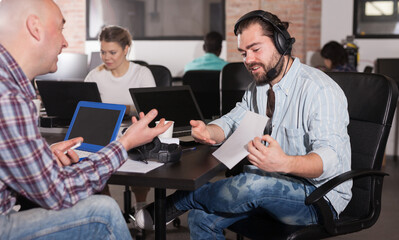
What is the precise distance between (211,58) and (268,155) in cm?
375

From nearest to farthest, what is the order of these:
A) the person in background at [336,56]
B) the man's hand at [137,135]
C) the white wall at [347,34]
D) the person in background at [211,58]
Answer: the man's hand at [137,135], the person in background at [336,56], the person in background at [211,58], the white wall at [347,34]

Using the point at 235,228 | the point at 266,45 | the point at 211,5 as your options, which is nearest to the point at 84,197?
the point at 235,228

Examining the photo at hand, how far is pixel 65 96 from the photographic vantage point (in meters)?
2.64

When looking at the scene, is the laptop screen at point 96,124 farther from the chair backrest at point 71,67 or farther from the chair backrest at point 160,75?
the chair backrest at point 71,67

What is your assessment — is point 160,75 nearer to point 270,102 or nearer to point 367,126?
point 270,102

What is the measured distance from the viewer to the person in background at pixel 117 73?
3355 mm

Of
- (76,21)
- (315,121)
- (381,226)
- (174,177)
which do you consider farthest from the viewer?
(76,21)

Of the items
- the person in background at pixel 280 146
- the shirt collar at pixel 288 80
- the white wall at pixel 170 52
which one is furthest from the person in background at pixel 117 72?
the white wall at pixel 170 52

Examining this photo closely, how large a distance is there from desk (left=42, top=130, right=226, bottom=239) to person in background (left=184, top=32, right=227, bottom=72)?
3.32 m

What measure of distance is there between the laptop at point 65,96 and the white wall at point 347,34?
3.54 m

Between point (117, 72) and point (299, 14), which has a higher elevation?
point (299, 14)

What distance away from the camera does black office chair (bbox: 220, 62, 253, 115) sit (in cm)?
367

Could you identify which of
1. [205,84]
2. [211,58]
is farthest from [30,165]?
[211,58]

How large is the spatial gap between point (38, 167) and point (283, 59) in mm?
1080
